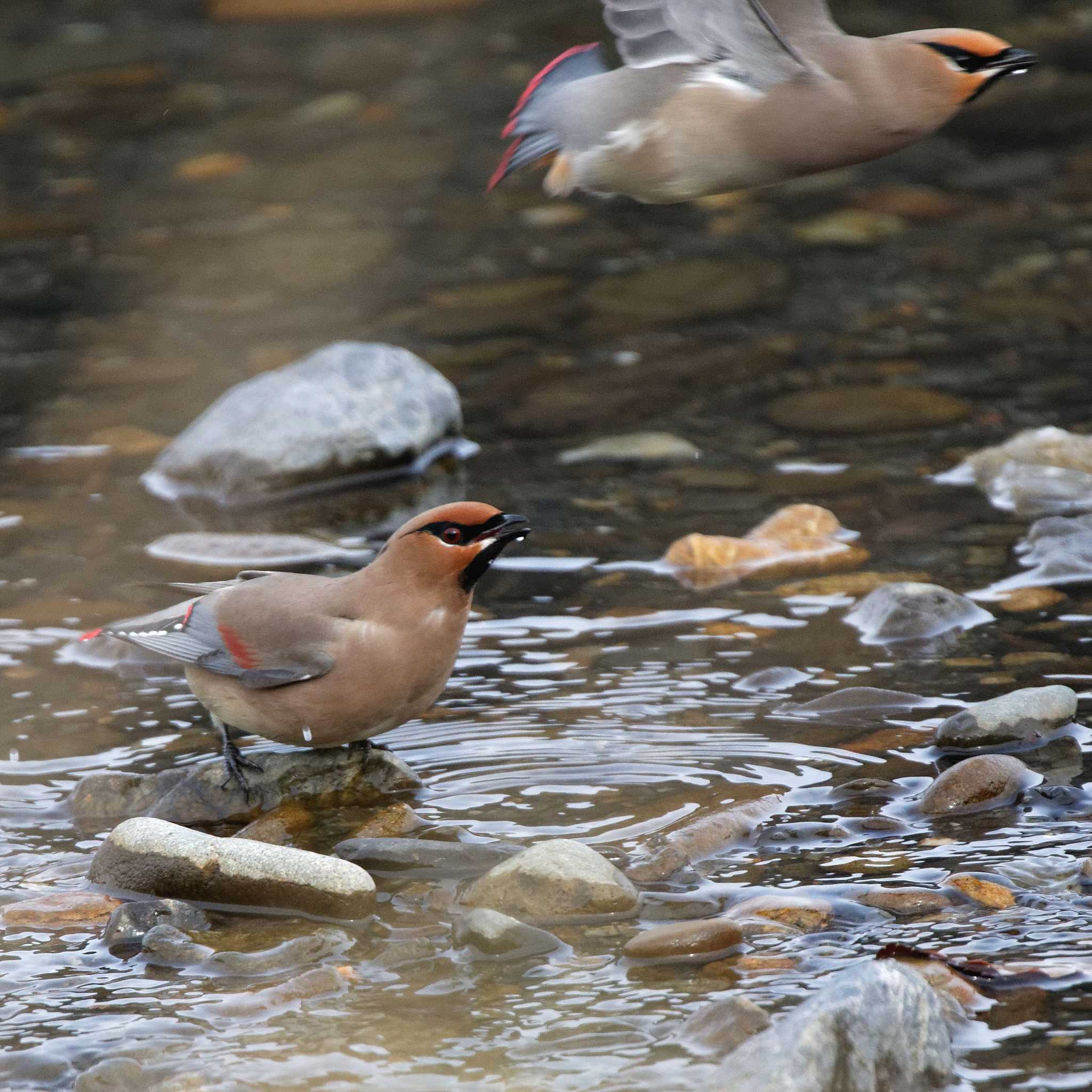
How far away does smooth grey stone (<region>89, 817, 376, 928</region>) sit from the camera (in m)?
4.59

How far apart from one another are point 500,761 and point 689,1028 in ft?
5.50

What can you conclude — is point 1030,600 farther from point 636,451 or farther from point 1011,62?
point 636,451

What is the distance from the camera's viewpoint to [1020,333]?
8969 millimetres

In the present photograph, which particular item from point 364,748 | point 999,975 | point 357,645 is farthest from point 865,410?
point 999,975

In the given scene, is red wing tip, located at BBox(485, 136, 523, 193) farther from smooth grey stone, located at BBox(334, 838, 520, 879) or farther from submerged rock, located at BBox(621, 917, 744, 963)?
submerged rock, located at BBox(621, 917, 744, 963)

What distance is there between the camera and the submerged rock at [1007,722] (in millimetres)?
5234

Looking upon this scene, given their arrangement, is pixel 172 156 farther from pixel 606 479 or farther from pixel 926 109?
pixel 926 109

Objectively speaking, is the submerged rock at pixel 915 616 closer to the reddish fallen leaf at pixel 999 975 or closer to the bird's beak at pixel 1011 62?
the bird's beak at pixel 1011 62

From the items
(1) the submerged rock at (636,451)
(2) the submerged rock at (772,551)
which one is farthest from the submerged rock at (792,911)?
(1) the submerged rock at (636,451)

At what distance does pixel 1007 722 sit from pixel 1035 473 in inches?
87.3

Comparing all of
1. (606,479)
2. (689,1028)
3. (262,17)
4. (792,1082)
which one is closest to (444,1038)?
(689,1028)

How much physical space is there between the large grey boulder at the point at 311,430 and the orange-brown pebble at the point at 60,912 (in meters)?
3.29

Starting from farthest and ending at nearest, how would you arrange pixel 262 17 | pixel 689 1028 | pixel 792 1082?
pixel 262 17 < pixel 689 1028 < pixel 792 1082

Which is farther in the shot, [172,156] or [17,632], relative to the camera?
[172,156]
